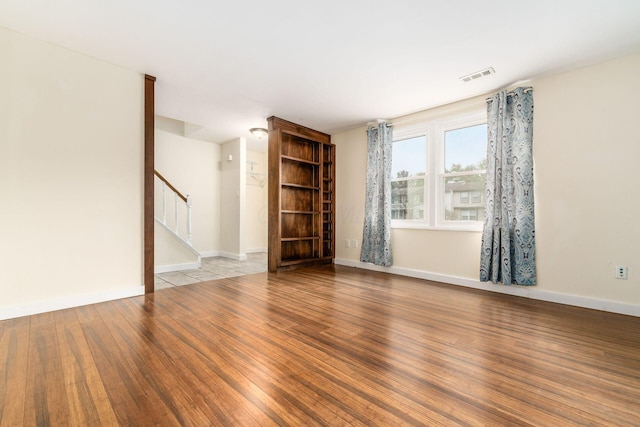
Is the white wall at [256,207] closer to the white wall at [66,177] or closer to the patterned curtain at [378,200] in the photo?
the patterned curtain at [378,200]

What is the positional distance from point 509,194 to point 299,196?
10.7 feet

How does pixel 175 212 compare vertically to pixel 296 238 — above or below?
above

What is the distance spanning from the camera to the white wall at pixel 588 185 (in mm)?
2605

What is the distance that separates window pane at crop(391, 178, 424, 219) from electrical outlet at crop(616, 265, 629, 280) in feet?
6.94

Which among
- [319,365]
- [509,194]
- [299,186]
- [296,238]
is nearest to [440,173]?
[509,194]

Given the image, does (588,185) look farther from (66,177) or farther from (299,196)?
(66,177)

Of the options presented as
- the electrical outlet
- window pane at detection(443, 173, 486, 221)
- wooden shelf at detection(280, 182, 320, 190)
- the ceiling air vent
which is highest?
the ceiling air vent

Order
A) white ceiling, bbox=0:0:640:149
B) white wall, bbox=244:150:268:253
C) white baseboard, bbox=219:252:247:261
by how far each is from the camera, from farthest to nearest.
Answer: white wall, bbox=244:150:268:253 → white baseboard, bbox=219:252:247:261 → white ceiling, bbox=0:0:640:149

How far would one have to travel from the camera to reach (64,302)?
2.60 m

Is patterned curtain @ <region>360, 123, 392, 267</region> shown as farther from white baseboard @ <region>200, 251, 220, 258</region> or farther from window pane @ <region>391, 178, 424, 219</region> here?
white baseboard @ <region>200, 251, 220, 258</region>

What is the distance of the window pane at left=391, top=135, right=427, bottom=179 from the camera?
4211 millimetres

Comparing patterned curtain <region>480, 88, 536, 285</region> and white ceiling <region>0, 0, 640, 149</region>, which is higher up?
white ceiling <region>0, 0, 640, 149</region>

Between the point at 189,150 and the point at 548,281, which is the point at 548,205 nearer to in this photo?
the point at 548,281

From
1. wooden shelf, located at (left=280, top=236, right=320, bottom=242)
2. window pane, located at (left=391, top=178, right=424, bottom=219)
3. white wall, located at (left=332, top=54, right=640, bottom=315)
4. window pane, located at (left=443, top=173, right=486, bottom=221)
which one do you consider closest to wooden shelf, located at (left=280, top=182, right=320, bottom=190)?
wooden shelf, located at (left=280, top=236, right=320, bottom=242)
